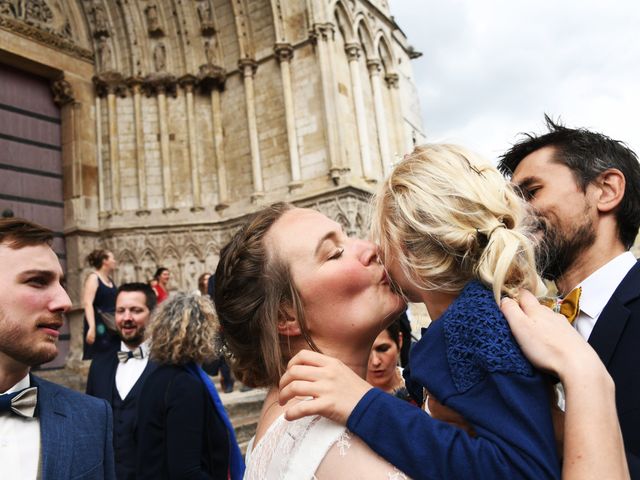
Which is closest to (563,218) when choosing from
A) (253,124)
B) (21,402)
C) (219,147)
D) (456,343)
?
(456,343)

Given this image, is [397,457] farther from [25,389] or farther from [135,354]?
[135,354]

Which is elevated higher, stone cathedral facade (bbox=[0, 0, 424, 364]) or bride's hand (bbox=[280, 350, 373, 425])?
stone cathedral facade (bbox=[0, 0, 424, 364])

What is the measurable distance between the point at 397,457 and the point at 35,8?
1107 centimetres

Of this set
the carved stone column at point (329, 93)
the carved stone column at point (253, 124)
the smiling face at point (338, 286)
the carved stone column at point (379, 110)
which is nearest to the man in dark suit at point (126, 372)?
the smiling face at point (338, 286)

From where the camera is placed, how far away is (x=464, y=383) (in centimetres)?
91

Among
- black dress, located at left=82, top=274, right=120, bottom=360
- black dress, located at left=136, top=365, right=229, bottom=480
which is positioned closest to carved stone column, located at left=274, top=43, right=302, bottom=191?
black dress, located at left=82, top=274, right=120, bottom=360

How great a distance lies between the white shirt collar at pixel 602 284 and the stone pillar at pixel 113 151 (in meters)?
9.44

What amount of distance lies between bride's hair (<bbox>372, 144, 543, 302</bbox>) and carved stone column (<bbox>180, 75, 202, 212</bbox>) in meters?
9.42

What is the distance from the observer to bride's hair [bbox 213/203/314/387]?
53.0 inches

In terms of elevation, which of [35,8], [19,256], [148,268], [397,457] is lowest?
[397,457]

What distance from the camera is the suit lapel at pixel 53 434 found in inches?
63.2

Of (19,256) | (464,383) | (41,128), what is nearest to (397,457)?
(464,383)

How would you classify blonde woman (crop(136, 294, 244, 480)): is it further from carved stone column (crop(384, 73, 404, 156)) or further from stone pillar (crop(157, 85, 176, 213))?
carved stone column (crop(384, 73, 404, 156))

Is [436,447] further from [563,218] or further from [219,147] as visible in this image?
[219,147]
